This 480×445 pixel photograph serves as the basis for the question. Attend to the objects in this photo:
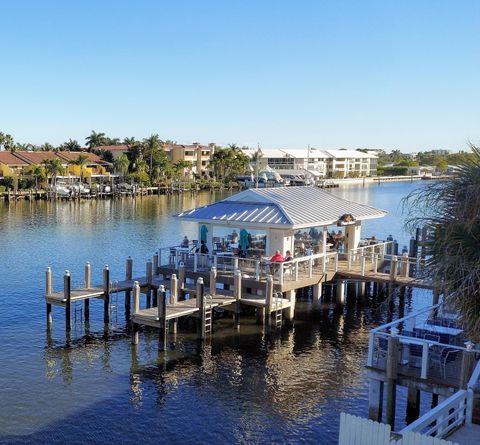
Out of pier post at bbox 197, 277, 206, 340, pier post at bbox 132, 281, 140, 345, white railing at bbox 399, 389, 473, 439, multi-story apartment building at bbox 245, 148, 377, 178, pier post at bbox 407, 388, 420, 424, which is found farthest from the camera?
multi-story apartment building at bbox 245, 148, 377, 178

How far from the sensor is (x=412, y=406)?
63.0 ft

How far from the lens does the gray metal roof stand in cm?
2936

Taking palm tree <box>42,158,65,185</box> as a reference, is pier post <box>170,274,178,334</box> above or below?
below

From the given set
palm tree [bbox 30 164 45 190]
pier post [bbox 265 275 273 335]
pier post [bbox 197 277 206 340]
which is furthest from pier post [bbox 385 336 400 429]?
palm tree [bbox 30 164 45 190]

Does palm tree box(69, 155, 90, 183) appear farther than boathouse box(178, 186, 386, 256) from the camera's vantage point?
Yes

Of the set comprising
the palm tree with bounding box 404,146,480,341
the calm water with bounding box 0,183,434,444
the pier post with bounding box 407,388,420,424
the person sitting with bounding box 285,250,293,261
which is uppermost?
the palm tree with bounding box 404,146,480,341

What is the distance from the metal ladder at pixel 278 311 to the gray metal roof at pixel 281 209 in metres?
3.31

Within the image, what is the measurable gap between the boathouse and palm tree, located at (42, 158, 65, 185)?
8020cm

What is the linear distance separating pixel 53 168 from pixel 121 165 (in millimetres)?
17435

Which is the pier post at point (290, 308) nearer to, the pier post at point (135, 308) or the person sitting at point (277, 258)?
the person sitting at point (277, 258)

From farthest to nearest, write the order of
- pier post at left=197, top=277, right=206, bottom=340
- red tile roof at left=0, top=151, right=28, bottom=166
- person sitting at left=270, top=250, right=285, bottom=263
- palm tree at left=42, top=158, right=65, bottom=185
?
red tile roof at left=0, top=151, right=28, bottom=166, palm tree at left=42, top=158, right=65, bottom=185, person sitting at left=270, top=250, right=285, bottom=263, pier post at left=197, top=277, right=206, bottom=340

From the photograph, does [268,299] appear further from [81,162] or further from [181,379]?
[81,162]

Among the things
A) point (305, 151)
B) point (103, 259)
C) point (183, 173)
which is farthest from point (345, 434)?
point (305, 151)

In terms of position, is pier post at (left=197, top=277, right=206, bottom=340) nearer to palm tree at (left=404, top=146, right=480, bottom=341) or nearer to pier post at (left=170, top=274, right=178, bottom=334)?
pier post at (left=170, top=274, right=178, bottom=334)
